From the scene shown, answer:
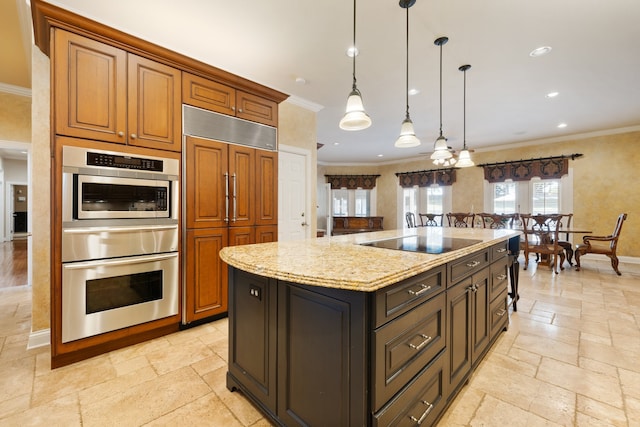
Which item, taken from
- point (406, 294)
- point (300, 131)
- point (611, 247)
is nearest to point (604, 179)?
point (611, 247)

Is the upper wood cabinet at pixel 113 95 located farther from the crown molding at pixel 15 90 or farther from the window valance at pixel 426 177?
the window valance at pixel 426 177

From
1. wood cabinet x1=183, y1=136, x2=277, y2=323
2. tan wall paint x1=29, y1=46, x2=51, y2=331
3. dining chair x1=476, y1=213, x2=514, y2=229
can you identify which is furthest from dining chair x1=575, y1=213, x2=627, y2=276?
tan wall paint x1=29, y1=46, x2=51, y2=331

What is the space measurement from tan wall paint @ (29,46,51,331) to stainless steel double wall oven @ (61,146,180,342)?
1.66 ft

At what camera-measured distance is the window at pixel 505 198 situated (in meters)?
6.83

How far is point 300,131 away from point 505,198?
5761 mm

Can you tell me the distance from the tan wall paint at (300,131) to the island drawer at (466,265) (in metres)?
2.59

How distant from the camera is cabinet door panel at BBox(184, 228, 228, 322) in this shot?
100 inches

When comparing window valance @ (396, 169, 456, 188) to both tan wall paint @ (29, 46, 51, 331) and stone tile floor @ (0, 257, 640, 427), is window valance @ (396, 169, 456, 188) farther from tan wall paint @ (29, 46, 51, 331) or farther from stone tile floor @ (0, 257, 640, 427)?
tan wall paint @ (29, 46, 51, 331)

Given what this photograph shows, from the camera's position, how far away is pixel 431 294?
138 centimetres

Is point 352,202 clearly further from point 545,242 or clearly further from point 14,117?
point 14,117

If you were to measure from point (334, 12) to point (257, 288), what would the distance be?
2.21 m

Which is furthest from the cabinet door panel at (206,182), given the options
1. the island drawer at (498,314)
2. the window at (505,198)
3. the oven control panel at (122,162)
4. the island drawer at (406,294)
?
the window at (505,198)

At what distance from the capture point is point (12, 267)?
4977mm

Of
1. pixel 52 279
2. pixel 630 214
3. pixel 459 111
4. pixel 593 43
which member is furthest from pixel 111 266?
pixel 630 214
